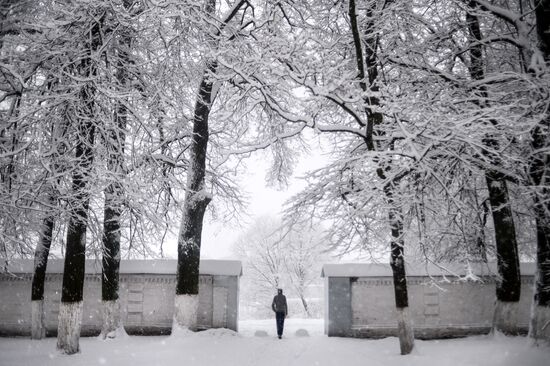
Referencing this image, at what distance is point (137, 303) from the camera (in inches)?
574

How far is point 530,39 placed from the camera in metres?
8.52

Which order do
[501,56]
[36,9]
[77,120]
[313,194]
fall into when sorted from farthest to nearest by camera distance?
[501,56] < [36,9] < [77,120] < [313,194]

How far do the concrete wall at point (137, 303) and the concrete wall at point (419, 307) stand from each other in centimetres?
396

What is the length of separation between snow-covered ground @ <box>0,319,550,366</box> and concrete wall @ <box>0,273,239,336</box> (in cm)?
206

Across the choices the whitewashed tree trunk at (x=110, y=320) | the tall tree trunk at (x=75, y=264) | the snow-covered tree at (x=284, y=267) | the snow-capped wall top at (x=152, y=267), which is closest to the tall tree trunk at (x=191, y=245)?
the tall tree trunk at (x=75, y=264)

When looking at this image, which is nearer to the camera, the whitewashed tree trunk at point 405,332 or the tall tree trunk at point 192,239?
the whitewashed tree trunk at point 405,332

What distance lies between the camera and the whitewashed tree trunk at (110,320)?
1189cm

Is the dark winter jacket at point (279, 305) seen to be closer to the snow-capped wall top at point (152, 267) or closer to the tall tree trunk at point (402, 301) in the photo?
the snow-capped wall top at point (152, 267)

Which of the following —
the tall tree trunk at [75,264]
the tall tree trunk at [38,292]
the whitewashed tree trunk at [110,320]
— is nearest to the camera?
the tall tree trunk at [75,264]

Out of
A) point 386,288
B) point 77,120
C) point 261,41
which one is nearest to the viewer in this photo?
point 261,41

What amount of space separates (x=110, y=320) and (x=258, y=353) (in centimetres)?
490

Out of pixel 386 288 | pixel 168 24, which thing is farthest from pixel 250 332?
pixel 168 24

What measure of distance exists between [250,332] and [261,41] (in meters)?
11.4

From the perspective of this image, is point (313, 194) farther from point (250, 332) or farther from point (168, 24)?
point (250, 332)
